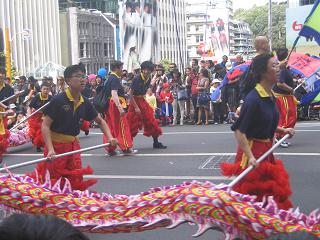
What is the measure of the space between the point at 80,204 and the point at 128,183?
3.21 m

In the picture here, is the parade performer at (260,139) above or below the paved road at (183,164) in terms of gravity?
above

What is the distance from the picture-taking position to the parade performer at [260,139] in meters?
4.35

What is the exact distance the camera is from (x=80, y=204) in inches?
167

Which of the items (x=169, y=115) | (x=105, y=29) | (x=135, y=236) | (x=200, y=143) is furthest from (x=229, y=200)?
(x=105, y=29)

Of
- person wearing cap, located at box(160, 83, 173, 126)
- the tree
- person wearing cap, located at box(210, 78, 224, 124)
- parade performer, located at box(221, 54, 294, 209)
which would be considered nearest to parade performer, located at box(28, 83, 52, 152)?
person wearing cap, located at box(160, 83, 173, 126)

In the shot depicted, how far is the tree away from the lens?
103 metres

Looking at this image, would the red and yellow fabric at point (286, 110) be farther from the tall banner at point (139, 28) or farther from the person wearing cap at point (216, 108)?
the tall banner at point (139, 28)

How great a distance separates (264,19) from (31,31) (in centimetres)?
7505

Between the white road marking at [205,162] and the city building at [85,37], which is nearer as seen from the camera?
the white road marking at [205,162]

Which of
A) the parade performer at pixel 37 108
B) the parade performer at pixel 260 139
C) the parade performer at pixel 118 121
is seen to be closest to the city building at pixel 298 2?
the parade performer at pixel 37 108

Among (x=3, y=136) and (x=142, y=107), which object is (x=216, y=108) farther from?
(x=3, y=136)

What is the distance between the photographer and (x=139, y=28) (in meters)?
91.7

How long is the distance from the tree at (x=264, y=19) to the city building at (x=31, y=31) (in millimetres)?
41927

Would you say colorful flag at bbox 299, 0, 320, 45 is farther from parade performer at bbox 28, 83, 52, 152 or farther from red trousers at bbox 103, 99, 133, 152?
parade performer at bbox 28, 83, 52, 152
